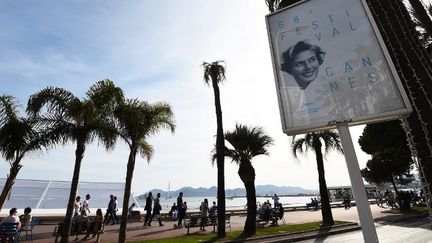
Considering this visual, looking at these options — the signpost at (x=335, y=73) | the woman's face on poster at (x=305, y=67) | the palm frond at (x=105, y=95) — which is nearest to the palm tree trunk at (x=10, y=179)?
the palm frond at (x=105, y=95)

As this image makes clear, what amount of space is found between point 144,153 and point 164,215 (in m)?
12.5

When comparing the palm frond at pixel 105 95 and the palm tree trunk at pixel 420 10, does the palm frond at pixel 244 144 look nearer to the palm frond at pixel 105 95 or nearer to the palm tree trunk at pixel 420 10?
the palm frond at pixel 105 95

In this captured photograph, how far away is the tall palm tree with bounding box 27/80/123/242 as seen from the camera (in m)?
12.3

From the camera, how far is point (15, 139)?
12289mm

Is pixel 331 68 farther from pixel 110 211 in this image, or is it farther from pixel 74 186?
pixel 110 211

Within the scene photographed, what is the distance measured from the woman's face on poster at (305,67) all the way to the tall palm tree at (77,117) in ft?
36.8

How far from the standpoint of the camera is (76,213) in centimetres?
1476

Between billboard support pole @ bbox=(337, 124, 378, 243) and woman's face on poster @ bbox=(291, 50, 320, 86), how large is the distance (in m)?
0.57

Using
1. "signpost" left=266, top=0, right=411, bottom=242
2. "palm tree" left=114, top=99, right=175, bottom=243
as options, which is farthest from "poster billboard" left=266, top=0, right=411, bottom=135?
"palm tree" left=114, top=99, right=175, bottom=243

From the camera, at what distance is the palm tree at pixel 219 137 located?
1420 cm

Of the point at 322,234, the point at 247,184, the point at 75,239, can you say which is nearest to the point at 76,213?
the point at 75,239

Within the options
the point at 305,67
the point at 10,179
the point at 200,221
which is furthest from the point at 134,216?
the point at 305,67

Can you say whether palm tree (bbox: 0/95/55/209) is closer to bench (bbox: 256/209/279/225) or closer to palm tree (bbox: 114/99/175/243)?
palm tree (bbox: 114/99/175/243)

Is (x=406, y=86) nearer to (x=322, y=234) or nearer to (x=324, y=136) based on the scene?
(x=322, y=234)
